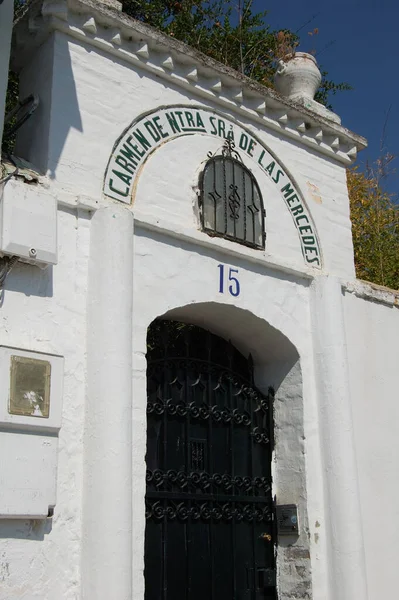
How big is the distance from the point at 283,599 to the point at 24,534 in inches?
97.2

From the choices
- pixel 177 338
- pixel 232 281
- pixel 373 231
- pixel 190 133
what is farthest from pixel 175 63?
pixel 373 231

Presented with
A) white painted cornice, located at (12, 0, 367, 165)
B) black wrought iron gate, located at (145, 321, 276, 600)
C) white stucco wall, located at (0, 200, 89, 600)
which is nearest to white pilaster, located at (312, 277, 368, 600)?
black wrought iron gate, located at (145, 321, 276, 600)

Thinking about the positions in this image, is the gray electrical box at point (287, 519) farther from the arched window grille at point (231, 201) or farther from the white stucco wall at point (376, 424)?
the arched window grille at point (231, 201)

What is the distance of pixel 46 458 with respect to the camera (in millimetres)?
4523

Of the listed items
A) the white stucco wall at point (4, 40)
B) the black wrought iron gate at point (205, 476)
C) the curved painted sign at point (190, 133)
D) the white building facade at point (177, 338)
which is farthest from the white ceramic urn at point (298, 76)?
the white stucco wall at point (4, 40)

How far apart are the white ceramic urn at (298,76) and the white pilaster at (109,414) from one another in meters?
2.99

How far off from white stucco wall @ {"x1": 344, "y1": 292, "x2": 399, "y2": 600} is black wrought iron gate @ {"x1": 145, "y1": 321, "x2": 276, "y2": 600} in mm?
805

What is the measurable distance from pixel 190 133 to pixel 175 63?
21.6 inches

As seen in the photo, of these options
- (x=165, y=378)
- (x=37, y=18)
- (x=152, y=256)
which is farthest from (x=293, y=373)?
(x=37, y=18)

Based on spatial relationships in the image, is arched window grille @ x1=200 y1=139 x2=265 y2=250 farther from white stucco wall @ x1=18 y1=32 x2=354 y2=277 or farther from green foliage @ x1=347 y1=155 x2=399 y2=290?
green foliage @ x1=347 y1=155 x2=399 y2=290

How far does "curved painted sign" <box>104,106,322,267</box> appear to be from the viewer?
5578mm

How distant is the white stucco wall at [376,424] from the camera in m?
6.32

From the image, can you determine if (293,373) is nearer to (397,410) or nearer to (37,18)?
(397,410)

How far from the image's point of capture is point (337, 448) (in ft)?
20.2
